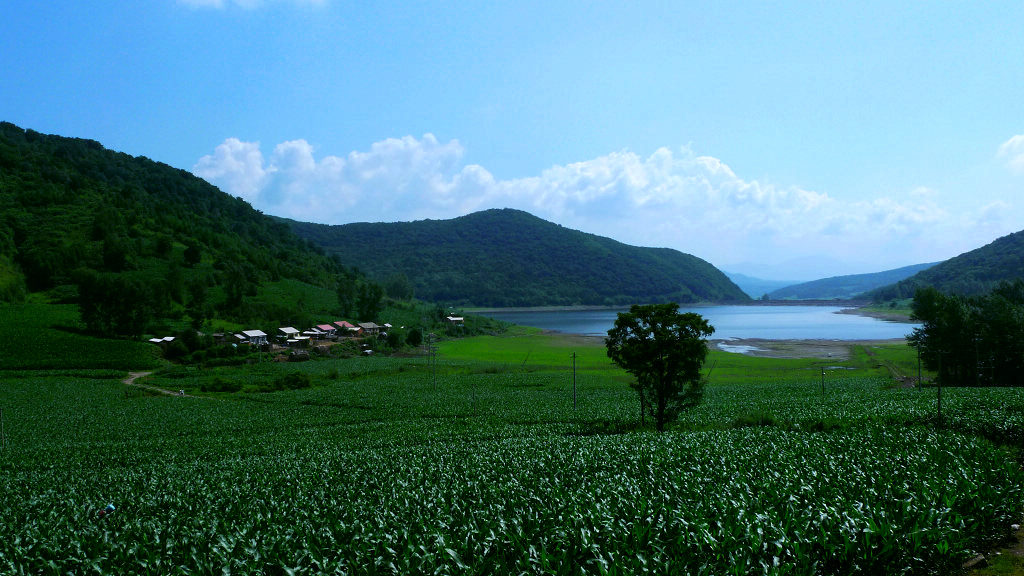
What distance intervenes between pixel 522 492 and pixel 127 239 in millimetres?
133979

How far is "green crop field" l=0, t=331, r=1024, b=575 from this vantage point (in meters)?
8.25

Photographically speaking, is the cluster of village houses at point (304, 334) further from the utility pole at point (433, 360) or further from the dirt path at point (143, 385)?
the utility pole at point (433, 360)

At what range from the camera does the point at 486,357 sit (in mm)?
86250

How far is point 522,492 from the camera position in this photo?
1272 cm

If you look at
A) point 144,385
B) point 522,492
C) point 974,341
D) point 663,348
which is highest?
point 663,348

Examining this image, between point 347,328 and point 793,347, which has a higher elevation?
point 347,328

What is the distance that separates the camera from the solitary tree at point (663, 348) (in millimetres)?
26859

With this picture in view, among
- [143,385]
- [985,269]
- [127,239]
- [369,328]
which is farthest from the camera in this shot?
[985,269]

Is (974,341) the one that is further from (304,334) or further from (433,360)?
(304,334)

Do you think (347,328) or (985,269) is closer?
(347,328)

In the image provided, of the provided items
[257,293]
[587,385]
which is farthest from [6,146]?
[587,385]

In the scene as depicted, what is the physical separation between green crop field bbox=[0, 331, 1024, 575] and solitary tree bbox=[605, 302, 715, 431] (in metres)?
2.45

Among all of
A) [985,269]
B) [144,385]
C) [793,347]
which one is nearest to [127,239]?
[144,385]

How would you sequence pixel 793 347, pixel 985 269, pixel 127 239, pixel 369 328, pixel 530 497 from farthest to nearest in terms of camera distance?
pixel 985 269
pixel 127 239
pixel 369 328
pixel 793 347
pixel 530 497
